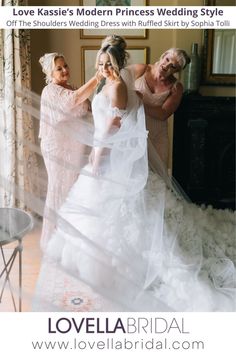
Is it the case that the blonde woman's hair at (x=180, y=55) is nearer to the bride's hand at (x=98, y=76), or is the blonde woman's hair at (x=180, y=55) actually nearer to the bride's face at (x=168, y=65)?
the bride's face at (x=168, y=65)

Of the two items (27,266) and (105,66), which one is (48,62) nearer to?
(105,66)

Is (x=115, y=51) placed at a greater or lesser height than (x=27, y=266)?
greater

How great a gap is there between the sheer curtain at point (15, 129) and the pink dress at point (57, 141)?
41 mm

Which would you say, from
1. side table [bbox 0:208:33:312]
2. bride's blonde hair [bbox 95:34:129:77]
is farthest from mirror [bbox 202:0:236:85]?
side table [bbox 0:208:33:312]

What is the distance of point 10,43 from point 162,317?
83cm

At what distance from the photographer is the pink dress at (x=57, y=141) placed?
3.83 ft

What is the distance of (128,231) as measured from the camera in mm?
1254

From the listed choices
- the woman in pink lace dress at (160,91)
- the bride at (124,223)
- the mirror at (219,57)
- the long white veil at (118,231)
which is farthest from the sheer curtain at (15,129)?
the mirror at (219,57)

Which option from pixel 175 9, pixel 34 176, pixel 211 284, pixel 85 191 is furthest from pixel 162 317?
pixel 175 9

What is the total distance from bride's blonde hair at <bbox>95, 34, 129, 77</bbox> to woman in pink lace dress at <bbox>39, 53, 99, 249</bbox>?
61mm

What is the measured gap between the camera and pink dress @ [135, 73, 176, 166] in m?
1.20

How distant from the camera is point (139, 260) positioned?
4.07 feet

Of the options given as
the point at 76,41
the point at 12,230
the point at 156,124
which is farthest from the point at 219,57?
the point at 12,230

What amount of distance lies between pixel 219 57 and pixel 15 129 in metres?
0.63
